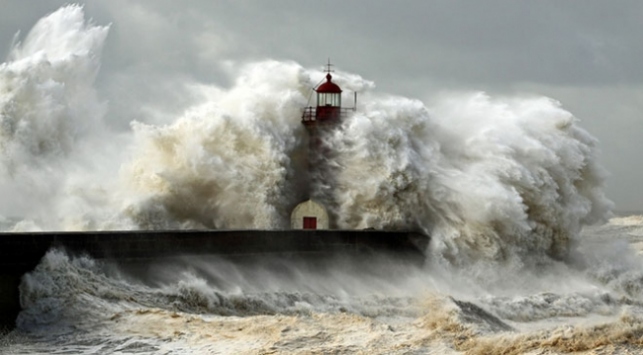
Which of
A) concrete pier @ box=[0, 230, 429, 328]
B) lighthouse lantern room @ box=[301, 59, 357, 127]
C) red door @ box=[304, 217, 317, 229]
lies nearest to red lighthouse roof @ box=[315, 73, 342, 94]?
lighthouse lantern room @ box=[301, 59, 357, 127]

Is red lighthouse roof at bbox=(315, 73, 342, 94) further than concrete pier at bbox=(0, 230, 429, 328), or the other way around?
red lighthouse roof at bbox=(315, 73, 342, 94)

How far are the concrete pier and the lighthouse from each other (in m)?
1.78

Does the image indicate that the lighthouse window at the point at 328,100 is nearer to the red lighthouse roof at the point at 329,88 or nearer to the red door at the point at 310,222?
the red lighthouse roof at the point at 329,88

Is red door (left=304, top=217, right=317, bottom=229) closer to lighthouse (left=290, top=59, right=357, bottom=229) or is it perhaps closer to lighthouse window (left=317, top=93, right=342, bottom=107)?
lighthouse (left=290, top=59, right=357, bottom=229)

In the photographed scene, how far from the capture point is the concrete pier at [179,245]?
1180 cm

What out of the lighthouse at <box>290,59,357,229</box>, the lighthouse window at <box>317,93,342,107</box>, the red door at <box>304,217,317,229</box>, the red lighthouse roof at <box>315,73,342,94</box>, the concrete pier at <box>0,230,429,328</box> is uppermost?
the red lighthouse roof at <box>315,73,342,94</box>

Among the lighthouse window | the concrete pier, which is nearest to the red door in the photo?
the concrete pier

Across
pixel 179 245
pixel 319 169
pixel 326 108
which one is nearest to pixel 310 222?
pixel 319 169

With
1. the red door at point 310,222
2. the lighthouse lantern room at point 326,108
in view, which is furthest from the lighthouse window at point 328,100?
the red door at point 310,222

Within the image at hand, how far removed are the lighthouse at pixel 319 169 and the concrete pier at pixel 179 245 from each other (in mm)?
1781

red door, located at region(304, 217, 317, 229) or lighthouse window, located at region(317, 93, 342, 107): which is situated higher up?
lighthouse window, located at region(317, 93, 342, 107)

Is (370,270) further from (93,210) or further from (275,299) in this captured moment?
(93,210)

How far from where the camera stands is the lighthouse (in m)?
20.3

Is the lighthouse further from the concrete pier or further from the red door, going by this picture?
the concrete pier
